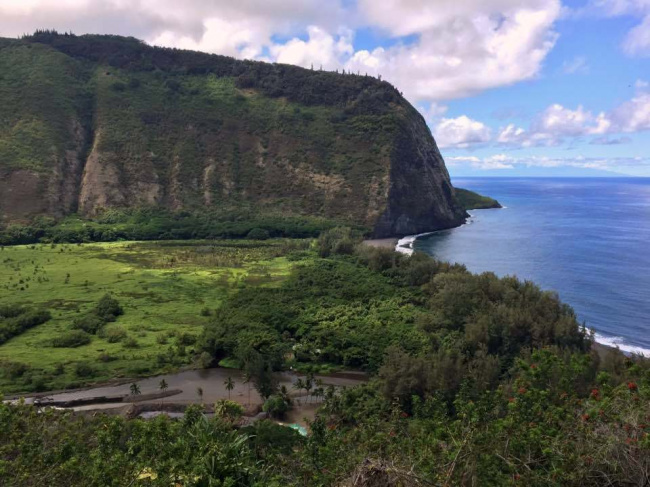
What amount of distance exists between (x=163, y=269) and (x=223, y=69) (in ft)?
414

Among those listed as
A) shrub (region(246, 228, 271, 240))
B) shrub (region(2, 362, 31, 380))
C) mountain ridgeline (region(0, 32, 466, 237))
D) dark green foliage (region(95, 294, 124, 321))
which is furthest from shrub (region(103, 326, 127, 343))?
mountain ridgeline (region(0, 32, 466, 237))

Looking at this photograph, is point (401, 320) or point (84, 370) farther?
point (401, 320)

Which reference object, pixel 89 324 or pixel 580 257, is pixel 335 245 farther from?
pixel 89 324

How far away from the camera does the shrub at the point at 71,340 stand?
54875mm

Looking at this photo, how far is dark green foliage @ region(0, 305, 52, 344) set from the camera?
55844mm

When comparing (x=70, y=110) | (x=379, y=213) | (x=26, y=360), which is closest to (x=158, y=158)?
(x=70, y=110)

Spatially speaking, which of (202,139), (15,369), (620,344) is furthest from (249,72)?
(620,344)

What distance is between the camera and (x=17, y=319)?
58469mm

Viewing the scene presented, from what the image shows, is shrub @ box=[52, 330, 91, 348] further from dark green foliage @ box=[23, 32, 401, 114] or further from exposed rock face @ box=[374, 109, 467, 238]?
dark green foliage @ box=[23, 32, 401, 114]

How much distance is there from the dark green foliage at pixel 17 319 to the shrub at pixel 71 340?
567 centimetres

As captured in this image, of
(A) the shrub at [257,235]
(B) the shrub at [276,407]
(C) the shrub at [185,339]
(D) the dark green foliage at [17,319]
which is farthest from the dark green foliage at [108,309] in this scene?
(A) the shrub at [257,235]

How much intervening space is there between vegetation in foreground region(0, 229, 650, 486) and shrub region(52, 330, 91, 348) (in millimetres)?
14114

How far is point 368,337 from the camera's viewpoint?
184ft

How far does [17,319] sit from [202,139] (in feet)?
371
